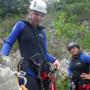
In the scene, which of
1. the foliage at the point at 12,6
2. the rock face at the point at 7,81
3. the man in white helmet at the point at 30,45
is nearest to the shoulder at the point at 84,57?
the man in white helmet at the point at 30,45

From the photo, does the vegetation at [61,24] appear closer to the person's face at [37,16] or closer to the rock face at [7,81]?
the person's face at [37,16]

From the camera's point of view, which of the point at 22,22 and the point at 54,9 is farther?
the point at 54,9

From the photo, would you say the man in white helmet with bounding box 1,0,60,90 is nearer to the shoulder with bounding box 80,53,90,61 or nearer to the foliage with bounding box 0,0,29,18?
the shoulder with bounding box 80,53,90,61

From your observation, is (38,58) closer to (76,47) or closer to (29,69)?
(29,69)

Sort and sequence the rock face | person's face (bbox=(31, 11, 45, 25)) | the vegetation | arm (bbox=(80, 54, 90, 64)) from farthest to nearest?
1. the vegetation
2. arm (bbox=(80, 54, 90, 64))
3. person's face (bbox=(31, 11, 45, 25))
4. the rock face

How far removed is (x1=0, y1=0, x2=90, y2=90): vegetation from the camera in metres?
11.2

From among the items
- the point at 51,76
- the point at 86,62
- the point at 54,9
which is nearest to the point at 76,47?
the point at 86,62

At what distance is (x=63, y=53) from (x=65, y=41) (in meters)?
1.29

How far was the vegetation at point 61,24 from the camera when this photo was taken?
1115 cm

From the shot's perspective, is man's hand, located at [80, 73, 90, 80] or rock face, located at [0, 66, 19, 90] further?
man's hand, located at [80, 73, 90, 80]

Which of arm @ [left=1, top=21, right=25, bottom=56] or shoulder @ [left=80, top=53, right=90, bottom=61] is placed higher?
arm @ [left=1, top=21, right=25, bottom=56]

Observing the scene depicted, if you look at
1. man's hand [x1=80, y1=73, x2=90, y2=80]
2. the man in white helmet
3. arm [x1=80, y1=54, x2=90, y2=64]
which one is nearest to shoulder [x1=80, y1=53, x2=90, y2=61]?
arm [x1=80, y1=54, x2=90, y2=64]

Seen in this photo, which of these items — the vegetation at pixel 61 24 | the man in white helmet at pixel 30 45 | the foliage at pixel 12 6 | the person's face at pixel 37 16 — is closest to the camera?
the person's face at pixel 37 16

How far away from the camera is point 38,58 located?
4.38 metres
